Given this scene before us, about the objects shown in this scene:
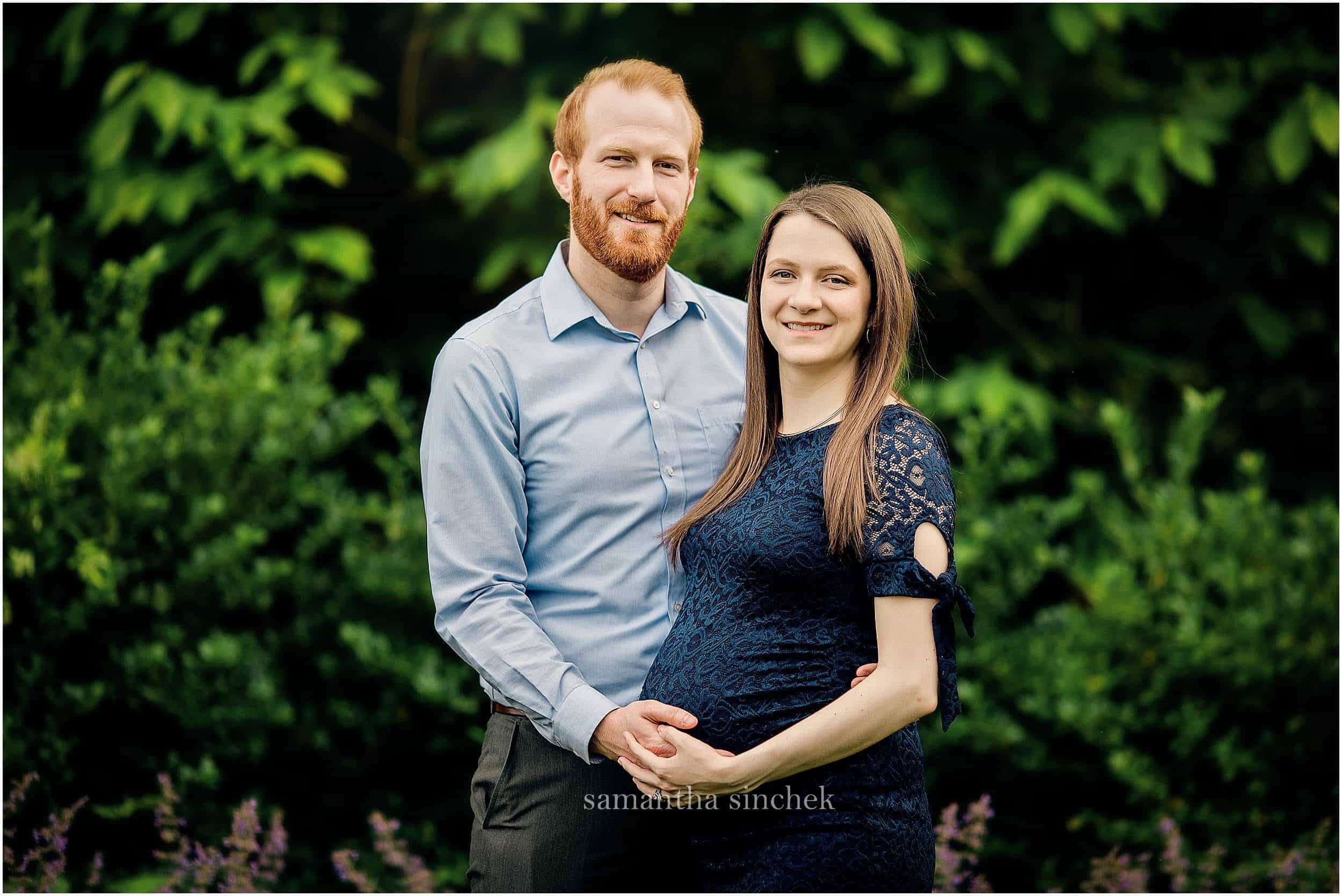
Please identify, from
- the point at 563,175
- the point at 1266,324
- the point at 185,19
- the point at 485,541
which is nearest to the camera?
the point at 485,541

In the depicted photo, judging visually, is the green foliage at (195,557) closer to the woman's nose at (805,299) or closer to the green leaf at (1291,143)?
the woman's nose at (805,299)

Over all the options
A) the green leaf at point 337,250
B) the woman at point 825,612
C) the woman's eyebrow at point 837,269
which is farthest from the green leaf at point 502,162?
the woman's eyebrow at point 837,269

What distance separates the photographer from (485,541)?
2293 mm

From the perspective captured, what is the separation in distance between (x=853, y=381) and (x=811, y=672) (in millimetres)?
531

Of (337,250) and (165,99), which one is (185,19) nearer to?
(165,99)

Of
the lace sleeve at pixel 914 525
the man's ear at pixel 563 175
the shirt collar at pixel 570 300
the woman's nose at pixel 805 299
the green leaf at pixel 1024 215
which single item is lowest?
the lace sleeve at pixel 914 525

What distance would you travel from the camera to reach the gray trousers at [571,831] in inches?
92.0

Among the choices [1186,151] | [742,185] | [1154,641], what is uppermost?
[1186,151]

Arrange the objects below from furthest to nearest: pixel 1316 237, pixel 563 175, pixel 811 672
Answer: pixel 1316 237 → pixel 563 175 → pixel 811 672

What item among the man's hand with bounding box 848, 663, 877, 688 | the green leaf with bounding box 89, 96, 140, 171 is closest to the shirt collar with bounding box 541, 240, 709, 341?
the man's hand with bounding box 848, 663, 877, 688

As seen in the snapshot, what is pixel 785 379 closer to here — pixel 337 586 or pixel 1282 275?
pixel 337 586

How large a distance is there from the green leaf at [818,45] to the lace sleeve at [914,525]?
2661 mm

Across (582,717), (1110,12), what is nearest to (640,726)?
(582,717)

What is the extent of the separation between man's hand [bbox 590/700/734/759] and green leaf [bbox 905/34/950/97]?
10.2 ft
